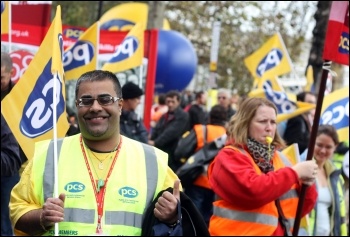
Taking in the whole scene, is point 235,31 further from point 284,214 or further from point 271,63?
point 284,214

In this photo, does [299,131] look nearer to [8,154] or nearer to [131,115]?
[131,115]

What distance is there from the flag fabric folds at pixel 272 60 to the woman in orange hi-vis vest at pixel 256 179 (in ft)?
19.5

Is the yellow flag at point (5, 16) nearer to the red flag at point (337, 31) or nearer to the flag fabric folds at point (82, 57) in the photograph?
the flag fabric folds at point (82, 57)

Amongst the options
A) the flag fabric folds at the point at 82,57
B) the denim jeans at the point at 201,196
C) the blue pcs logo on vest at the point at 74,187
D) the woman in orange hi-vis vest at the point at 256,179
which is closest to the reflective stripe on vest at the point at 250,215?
the woman in orange hi-vis vest at the point at 256,179

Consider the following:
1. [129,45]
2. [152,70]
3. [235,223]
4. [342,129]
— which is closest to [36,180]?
[235,223]

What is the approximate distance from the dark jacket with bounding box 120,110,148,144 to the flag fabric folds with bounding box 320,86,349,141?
197 centimetres

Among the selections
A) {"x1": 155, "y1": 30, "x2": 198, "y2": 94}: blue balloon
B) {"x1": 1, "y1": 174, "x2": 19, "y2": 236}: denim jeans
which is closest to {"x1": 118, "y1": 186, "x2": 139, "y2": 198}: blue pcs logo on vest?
{"x1": 1, "y1": 174, "x2": 19, "y2": 236}: denim jeans

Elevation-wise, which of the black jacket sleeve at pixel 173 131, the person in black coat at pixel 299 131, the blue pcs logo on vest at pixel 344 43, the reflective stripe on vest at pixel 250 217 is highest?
the blue pcs logo on vest at pixel 344 43

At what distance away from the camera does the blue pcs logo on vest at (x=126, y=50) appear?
9.07m

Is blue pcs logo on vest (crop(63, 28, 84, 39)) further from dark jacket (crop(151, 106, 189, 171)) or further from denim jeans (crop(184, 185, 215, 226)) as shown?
denim jeans (crop(184, 185, 215, 226))

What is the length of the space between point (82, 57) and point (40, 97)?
2.78 m

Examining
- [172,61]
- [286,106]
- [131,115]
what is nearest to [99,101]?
[131,115]

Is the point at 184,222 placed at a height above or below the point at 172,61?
above

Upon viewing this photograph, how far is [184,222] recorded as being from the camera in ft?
13.4
